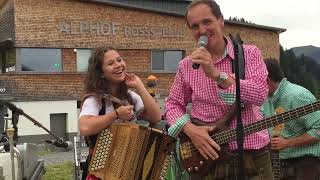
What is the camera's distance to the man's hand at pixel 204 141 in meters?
3.11

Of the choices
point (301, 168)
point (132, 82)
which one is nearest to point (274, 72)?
point (301, 168)

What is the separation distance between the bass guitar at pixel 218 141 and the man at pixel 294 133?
5.03 ft

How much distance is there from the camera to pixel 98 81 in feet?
13.3

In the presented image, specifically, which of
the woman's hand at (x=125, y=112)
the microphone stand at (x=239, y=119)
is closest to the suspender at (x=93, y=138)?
the woman's hand at (x=125, y=112)

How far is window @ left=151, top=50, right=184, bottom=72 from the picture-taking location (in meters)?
27.4

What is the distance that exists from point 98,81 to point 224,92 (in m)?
1.36

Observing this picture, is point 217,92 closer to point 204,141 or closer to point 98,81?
point 204,141

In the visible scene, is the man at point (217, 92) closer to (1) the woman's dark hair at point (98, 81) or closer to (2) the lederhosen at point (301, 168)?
(1) the woman's dark hair at point (98, 81)

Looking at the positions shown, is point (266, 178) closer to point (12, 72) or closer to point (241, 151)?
point (241, 151)

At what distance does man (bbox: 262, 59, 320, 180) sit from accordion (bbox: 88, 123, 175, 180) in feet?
5.09

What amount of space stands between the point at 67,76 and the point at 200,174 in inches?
874

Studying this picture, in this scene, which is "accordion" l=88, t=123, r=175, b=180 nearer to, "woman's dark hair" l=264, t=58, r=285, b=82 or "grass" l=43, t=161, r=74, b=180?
"woman's dark hair" l=264, t=58, r=285, b=82

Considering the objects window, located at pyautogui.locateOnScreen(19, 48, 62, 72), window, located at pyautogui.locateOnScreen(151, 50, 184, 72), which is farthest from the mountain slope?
window, located at pyautogui.locateOnScreen(19, 48, 62, 72)

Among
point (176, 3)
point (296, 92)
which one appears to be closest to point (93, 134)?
point (296, 92)
